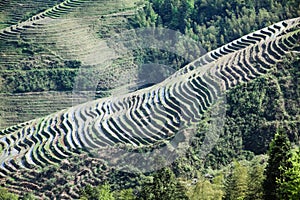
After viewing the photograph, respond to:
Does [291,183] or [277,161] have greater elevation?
[277,161]

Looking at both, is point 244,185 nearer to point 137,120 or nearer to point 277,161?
point 277,161

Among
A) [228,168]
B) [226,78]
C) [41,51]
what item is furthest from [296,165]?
[41,51]

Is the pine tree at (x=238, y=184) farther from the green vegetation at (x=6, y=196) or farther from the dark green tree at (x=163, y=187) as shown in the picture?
the green vegetation at (x=6, y=196)

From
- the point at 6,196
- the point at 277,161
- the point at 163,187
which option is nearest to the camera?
the point at 277,161

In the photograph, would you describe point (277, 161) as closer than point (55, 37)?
Yes

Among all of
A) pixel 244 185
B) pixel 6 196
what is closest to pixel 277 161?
pixel 244 185

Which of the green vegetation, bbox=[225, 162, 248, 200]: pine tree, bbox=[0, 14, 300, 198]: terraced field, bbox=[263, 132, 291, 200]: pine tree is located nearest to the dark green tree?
bbox=[225, 162, 248, 200]: pine tree

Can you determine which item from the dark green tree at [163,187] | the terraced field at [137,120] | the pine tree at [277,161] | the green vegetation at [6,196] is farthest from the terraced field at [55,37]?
the pine tree at [277,161]
